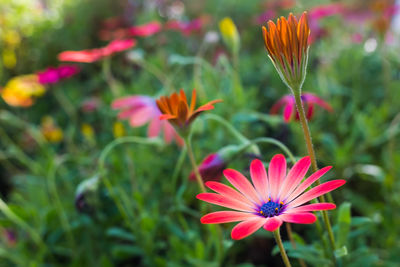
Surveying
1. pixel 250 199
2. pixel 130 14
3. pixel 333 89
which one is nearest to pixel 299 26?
pixel 250 199

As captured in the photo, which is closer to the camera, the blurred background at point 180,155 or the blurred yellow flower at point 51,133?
the blurred background at point 180,155

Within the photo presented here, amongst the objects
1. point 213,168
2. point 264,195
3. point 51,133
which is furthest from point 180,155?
point 51,133

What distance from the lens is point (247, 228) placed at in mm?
360

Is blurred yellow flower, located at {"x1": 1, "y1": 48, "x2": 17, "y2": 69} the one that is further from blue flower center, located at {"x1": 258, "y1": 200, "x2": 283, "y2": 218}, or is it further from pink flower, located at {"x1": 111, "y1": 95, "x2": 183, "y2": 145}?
blue flower center, located at {"x1": 258, "y1": 200, "x2": 283, "y2": 218}

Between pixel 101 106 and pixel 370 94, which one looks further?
pixel 101 106

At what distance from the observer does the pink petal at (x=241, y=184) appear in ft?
1.49

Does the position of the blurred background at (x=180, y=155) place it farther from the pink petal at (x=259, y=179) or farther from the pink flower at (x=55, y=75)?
the pink petal at (x=259, y=179)

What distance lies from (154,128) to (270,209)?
0.52 m

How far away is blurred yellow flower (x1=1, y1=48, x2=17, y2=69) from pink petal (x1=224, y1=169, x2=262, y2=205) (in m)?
2.05

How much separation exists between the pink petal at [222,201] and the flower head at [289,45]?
0.15 metres

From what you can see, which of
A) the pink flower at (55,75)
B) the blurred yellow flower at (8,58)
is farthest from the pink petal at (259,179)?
the blurred yellow flower at (8,58)

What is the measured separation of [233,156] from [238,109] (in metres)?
0.50

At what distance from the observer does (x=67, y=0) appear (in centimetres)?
247

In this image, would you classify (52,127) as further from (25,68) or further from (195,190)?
(195,190)
